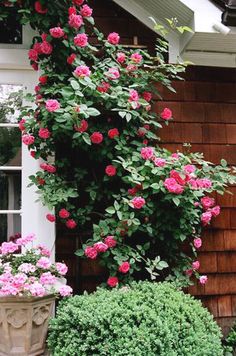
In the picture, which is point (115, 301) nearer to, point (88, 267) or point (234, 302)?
point (88, 267)

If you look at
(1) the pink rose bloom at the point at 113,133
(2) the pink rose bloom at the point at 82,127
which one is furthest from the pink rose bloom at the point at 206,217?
(2) the pink rose bloom at the point at 82,127

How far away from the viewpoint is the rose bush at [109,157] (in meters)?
2.89

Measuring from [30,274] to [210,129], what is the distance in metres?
1.85

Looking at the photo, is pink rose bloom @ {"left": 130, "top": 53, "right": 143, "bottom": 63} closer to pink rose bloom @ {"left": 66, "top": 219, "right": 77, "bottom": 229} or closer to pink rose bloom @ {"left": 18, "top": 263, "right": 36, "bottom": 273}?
pink rose bloom @ {"left": 66, "top": 219, "right": 77, "bottom": 229}

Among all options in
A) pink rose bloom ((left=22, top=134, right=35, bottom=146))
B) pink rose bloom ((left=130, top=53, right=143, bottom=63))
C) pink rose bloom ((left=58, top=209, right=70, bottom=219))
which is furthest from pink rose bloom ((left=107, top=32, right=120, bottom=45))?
pink rose bloom ((left=58, top=209, right=70, bottom=219))

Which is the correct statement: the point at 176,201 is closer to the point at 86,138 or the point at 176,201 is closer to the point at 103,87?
the point at 86,138

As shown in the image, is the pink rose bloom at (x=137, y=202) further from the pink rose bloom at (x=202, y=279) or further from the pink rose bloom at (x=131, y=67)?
the pink rose bloom at (x=131, y=67)

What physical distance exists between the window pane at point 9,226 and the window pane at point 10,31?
4.43ft

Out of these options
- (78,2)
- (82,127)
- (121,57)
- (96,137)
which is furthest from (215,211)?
(78,2)

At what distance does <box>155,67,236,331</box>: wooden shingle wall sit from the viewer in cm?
340

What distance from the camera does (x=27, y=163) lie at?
320cm

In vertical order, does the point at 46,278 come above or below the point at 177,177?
below

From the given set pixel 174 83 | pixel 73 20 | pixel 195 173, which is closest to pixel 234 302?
pixel 195 173

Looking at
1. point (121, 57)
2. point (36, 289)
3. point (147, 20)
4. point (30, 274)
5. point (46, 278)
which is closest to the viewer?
point (36, 289)
